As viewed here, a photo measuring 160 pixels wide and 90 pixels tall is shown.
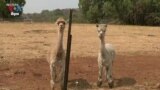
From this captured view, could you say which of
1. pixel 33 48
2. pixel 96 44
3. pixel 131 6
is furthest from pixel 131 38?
pixel 131 6

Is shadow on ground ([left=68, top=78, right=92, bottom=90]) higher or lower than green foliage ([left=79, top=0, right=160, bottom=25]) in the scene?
higher

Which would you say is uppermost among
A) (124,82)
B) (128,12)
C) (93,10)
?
(124,82)

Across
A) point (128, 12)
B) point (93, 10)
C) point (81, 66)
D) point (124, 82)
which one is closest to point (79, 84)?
point (124, 82)

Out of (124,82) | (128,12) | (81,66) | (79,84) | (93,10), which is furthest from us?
(93,10)

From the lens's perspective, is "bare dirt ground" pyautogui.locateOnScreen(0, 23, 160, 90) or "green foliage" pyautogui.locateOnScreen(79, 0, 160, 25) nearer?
"bare dirt ground" pyautogui.locateOnScreen(0, 23, 160, 90)

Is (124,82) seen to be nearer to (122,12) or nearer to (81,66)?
(81,66)

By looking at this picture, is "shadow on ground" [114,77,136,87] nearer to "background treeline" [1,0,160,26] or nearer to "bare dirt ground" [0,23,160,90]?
"bare dirt ground" [0,23,160,90]

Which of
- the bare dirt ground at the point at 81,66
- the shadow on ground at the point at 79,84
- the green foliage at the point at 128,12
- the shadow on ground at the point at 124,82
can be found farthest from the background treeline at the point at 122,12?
the shadow on ground at the point at 79,84

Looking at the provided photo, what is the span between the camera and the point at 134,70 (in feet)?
50.0

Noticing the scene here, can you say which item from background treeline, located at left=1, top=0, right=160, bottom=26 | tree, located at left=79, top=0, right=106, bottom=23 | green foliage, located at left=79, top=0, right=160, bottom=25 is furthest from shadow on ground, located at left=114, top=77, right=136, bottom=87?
tree, located at left=79, top=0, right=106, bottom=23

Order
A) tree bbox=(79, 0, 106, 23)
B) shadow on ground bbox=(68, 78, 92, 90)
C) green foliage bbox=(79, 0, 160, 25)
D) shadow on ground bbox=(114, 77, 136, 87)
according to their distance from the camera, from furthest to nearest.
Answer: tree bbox=(79, 0, 106, 23) → green foliage bbox=(79, 0, 160, 25) → shadow on ground bbox=(114, 77, 136, 87) → shadow on ground bbox=(68, 78, 92, 90)

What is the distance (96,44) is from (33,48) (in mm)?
3381

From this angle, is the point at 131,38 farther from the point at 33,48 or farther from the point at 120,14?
the point at 120,14

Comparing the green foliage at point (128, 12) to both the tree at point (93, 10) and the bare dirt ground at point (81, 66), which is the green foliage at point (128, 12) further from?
the bare dirt ground at point (81, 66)
